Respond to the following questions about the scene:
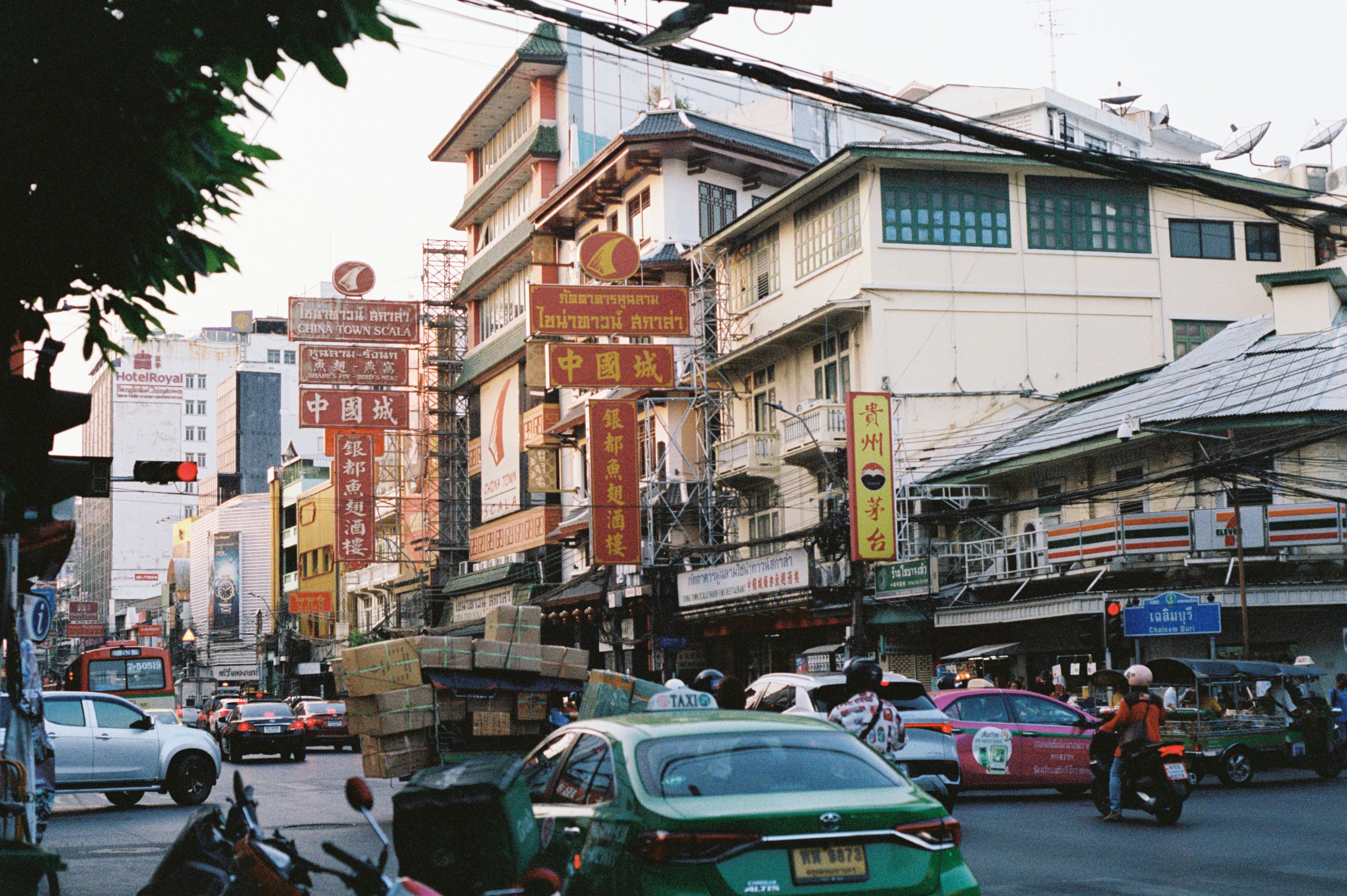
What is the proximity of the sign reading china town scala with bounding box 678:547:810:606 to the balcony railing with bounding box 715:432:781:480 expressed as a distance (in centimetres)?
247

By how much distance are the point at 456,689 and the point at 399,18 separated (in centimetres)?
1310

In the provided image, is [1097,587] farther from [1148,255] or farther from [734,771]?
[734,771]

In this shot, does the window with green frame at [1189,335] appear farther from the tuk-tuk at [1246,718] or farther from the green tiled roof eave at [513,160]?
the green tiled roof eave at [513,160]

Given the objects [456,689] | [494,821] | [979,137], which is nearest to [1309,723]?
[456,689]

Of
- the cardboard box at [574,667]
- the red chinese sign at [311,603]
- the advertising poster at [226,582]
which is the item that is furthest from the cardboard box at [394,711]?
the advertising poster at [226,582]

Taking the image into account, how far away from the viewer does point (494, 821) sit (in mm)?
5984

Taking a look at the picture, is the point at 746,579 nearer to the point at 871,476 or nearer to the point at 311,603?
the point at 871,476

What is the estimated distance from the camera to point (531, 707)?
18.3 m

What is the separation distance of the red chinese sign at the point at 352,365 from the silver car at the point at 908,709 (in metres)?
35.8

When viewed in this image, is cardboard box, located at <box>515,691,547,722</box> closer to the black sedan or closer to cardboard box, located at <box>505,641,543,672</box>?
cardboard box, located at <box>505,641,543,672</box>

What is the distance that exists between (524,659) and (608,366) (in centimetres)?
2175

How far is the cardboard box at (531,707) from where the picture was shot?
18.2 meters

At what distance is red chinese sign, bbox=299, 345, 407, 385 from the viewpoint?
2039 inches

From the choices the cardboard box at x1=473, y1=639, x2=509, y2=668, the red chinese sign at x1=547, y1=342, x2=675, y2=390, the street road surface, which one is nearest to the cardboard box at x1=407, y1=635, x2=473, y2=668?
the cardboard box at x1=473, y1=639, x2=509, y2=668
